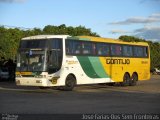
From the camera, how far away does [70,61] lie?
1102 inches

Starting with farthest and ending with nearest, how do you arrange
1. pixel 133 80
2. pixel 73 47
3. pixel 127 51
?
pixel 133 80 < pixel 127 51 < pixel 73 47

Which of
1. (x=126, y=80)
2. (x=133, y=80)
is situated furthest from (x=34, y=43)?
(x=133, y=80)

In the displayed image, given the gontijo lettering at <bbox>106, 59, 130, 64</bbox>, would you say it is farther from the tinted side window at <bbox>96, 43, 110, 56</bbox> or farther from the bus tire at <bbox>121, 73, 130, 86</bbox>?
the bus tire at <bbox>121, 73, 130, 86</bbox>

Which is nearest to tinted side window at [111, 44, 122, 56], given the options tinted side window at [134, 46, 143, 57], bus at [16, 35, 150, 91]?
bus at [16, 35, 150, 91]

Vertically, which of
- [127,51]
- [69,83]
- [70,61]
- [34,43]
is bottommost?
[69,83]

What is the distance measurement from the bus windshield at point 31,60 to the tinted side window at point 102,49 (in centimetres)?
514

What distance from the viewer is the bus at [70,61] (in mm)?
26750

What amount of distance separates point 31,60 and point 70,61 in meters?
2.38

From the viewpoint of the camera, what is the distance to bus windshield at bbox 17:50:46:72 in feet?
87.5

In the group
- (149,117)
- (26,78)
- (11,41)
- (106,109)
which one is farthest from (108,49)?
(11,41)

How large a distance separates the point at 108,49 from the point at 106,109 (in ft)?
52.3

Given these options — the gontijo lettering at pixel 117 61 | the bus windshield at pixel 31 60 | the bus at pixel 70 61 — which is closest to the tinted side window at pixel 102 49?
the bus at pixel 70 61

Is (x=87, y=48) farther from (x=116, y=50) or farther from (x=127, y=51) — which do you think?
(x=127, y=51)

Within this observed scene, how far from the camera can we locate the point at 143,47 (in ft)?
120
